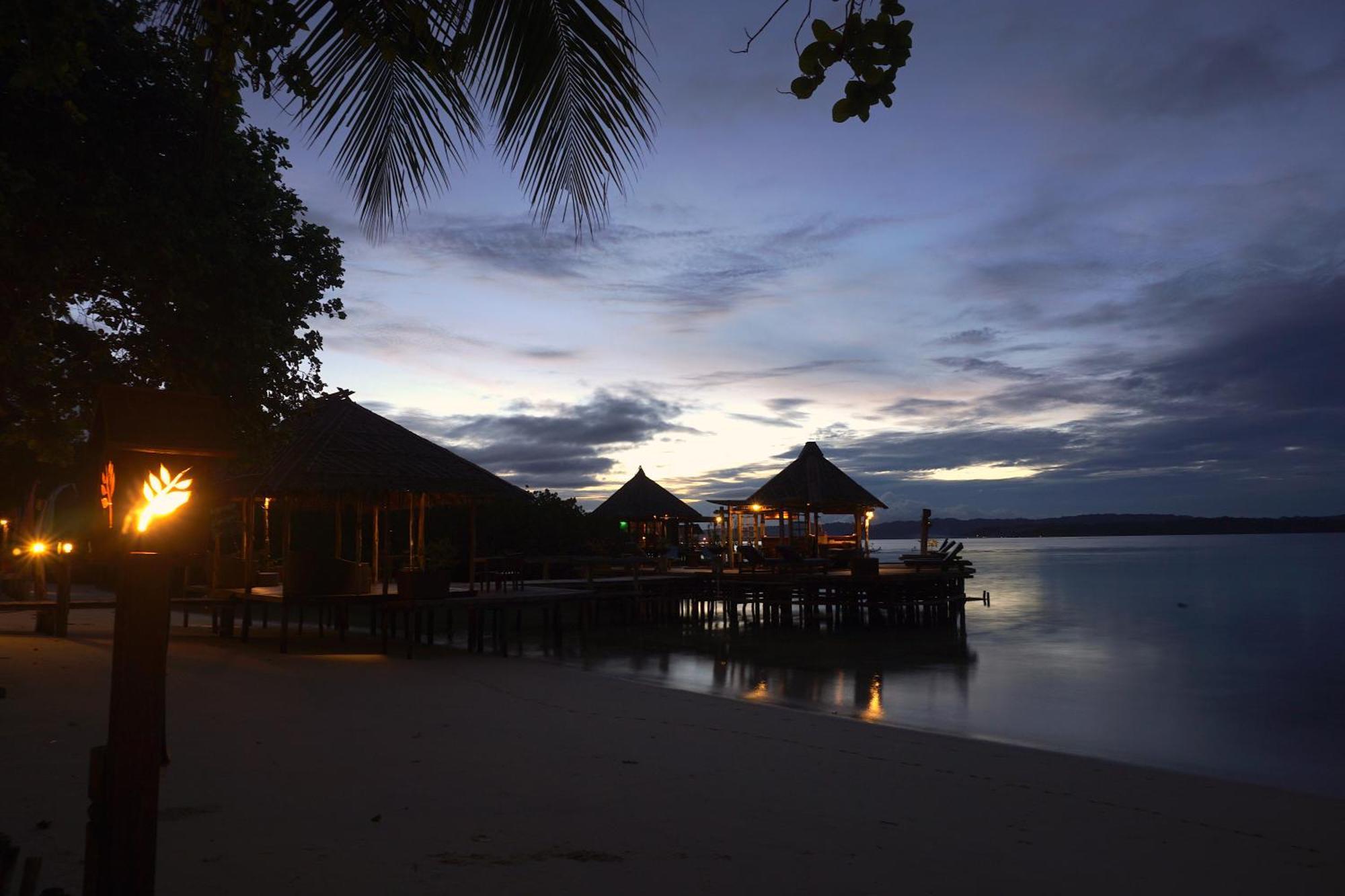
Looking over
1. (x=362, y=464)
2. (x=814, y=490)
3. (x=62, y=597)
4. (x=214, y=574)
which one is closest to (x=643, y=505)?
(x=814, y=490)

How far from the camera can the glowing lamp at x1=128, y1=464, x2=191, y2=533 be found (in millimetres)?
3107

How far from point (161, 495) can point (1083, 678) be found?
1941cm

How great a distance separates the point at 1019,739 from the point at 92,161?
12591 millimetres

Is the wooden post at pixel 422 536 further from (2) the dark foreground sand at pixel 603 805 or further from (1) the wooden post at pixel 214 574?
(2) the dark foreground sand at pixel 603 805

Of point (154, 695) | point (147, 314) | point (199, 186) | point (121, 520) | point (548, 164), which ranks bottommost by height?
point (154, 695)

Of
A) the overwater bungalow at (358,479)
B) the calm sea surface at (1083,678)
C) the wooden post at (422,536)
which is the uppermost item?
the overwater bungalow at (358,479)

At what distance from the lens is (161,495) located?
10.5 feet

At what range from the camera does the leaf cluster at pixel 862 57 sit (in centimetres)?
217

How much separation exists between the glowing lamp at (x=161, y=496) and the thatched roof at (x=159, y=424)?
96 mm

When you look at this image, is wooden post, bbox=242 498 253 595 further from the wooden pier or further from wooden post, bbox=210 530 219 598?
the wooden pier

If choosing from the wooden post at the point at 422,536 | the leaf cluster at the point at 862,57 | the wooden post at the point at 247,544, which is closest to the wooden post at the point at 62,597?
the wooden post at the point at 247,544

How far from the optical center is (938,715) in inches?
535

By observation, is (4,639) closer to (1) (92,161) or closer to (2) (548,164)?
(1) (92,161)

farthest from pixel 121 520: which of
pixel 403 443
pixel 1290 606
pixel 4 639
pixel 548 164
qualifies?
pixel 1290 606
